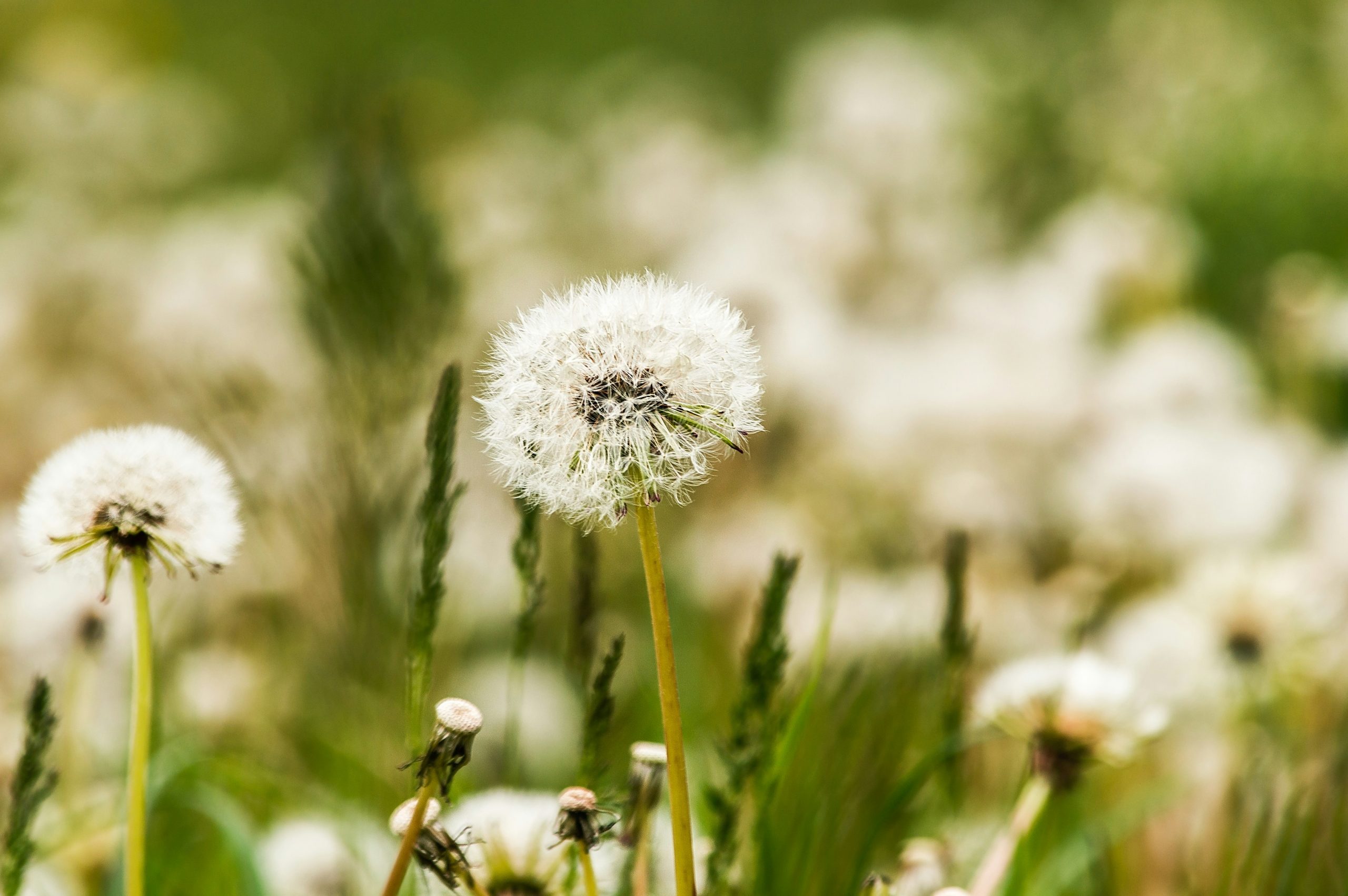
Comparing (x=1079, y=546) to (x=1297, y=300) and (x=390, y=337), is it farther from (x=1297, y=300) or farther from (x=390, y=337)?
(x=390, y=337)

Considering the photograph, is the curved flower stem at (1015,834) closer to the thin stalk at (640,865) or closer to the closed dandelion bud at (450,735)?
the thin stalk at (640,865)

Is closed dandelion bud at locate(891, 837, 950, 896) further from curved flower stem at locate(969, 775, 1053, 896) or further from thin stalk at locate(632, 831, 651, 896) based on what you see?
thin stalk at locate(632, 831, 651, 896)

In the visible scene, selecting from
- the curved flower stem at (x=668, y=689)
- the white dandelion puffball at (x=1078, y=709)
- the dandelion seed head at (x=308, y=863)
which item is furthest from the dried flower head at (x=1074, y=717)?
the dandelion seed head at (x=308, y=863)

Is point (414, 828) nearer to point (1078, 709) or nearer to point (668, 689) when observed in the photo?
point (668, 689)

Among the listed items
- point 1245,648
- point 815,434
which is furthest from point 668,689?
point 815,434

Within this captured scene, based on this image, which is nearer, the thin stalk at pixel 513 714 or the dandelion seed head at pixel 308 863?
the thin stalk at pixel 513 714

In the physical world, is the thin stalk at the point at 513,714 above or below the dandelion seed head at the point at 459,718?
above

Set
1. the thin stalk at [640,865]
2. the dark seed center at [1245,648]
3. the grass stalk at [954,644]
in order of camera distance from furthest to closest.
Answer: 1. the dark seed center at [1245,648]
2. the grass stalk at [954,644]
3. the thin stalk at [640,865]
